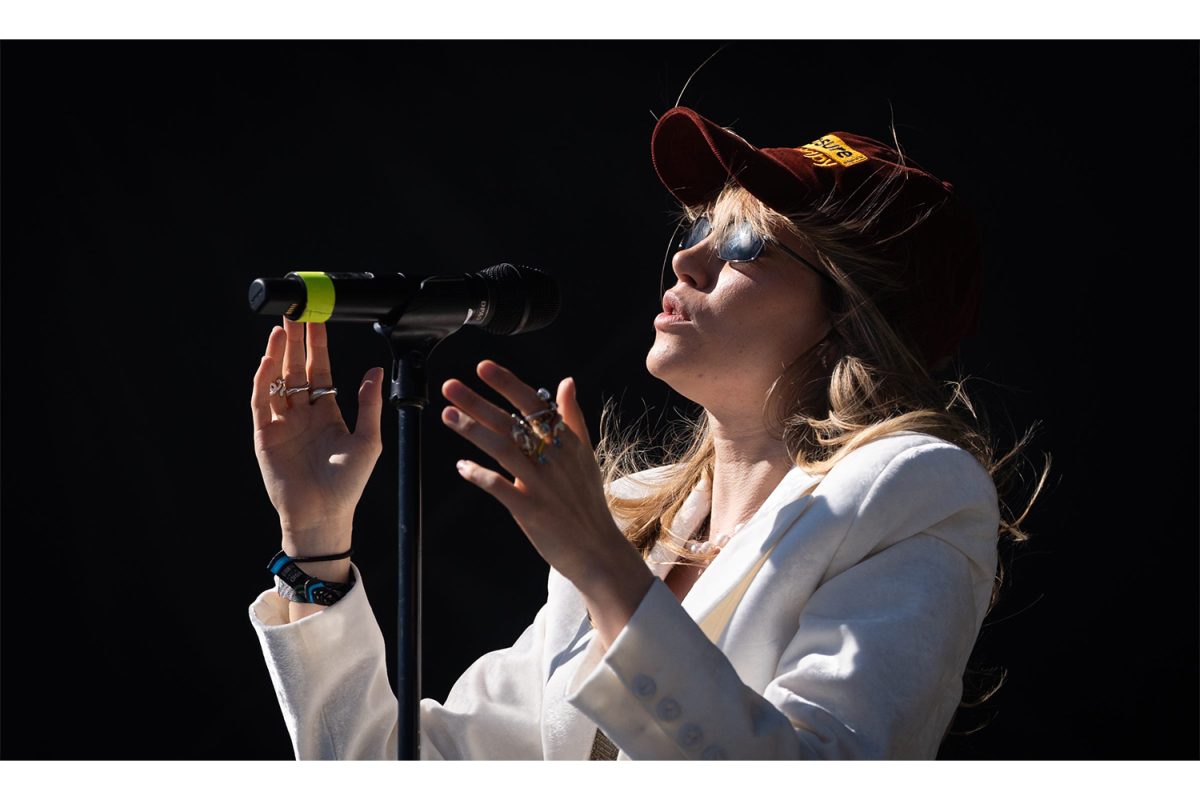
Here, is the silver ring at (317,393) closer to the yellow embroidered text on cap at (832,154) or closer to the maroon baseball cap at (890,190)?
the maroon baseball cap at (890,190)

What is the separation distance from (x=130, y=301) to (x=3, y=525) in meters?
0.64

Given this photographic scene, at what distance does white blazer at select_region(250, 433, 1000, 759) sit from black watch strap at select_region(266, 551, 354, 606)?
0.10 feet

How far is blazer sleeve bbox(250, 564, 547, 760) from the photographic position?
6.85 ft

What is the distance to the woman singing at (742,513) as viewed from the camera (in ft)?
5.07

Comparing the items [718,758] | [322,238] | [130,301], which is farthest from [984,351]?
[130,301]

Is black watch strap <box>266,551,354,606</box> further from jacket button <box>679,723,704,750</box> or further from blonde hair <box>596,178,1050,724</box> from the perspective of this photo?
jacket button <box>679,723,704,750</box>

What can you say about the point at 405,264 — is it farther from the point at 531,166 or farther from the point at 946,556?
the point at 946,556

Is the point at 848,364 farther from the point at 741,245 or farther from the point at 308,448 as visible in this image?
the point at 308,448

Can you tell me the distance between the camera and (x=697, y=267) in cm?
218

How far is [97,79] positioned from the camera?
3318 mm

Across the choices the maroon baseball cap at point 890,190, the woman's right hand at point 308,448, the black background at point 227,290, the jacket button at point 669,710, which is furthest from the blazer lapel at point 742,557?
the black background at point 227,290

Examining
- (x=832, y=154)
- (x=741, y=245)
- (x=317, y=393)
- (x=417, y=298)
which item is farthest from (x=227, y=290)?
(x=417, y=298)

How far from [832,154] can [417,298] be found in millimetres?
874

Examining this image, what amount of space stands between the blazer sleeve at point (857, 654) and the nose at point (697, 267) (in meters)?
0.47
